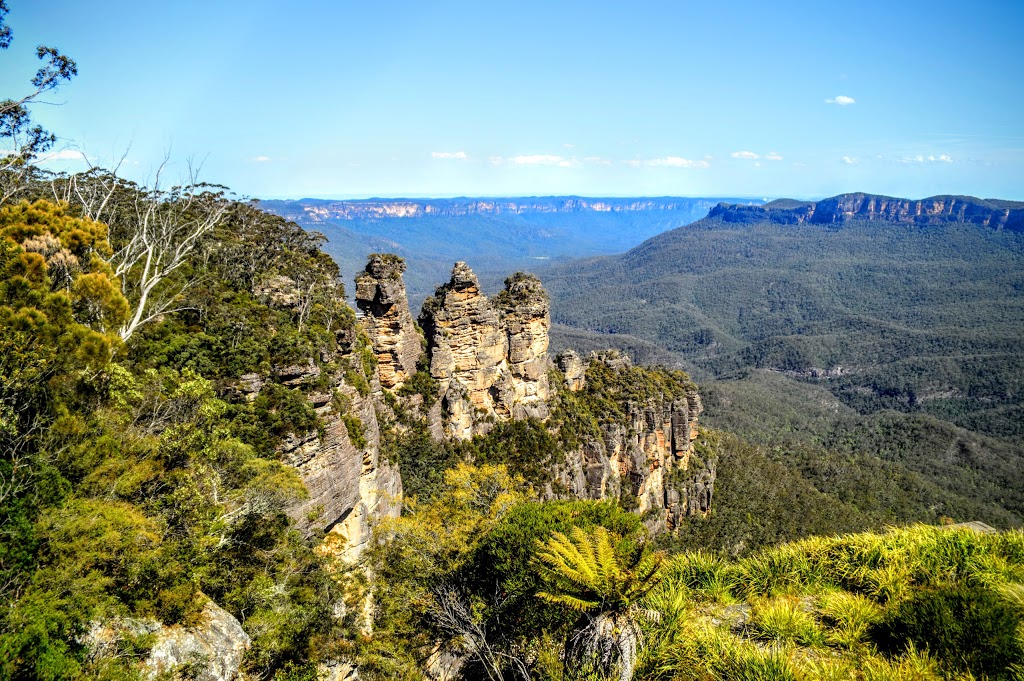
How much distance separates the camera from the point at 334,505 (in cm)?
2183

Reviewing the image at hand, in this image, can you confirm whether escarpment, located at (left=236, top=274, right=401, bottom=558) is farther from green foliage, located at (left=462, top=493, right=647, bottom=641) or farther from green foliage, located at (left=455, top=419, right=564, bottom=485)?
green foliage, located at (left=455, top=419, right=564, bottom=485)

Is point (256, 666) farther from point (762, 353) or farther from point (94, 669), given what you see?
point (762, 353)

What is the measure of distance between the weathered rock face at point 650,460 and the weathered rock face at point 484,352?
6.73 meters

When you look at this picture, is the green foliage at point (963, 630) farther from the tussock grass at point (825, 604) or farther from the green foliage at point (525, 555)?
the green foliage at point (525, 555)

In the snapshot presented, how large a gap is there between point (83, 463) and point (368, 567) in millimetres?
11483

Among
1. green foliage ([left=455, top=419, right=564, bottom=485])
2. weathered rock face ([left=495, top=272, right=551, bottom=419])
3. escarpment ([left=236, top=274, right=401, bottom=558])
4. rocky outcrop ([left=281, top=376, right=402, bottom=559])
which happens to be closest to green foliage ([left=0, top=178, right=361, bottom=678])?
escarpment ([left=236, top=274, right=401, bottom=558])

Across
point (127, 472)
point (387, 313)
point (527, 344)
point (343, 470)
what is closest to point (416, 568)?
point (343, 470)

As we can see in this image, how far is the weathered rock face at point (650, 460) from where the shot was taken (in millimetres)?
45844

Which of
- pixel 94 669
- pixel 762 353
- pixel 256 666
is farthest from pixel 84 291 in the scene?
pixel 762 353

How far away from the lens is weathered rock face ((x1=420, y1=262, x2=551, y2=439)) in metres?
40.1

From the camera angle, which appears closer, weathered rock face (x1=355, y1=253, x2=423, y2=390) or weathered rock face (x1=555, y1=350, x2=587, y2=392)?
weathered rock face (x1=355, y1=253, x2=423, y2=390)

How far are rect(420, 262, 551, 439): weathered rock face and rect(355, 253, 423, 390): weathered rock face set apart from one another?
3212 millimetres

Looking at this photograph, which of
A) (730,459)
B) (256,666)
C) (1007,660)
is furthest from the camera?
(730,459)

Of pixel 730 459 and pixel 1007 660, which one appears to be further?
pixel 730 459
